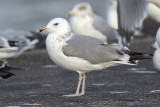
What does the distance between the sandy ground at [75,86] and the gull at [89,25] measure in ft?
5.66

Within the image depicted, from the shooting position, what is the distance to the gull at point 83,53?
4.29 meters

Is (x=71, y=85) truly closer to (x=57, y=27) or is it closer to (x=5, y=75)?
(x=5, y=75)

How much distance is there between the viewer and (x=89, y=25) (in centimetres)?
931

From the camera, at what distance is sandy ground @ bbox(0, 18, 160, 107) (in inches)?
155

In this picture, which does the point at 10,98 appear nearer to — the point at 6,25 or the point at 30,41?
the point at 30,41

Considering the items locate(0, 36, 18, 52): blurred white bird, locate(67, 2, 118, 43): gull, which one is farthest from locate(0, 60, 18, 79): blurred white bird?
locate(67, 2, 118, 43): gull

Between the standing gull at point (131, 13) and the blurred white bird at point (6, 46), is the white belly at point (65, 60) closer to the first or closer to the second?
the blurred white bird at point (6, 46)

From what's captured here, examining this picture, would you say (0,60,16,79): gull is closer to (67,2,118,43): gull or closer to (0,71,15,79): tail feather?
(0,71,15,79): tail feather

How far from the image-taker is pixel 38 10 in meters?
23.3

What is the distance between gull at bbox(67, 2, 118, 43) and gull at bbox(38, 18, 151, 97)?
4.68m

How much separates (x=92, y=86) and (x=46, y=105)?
1350 millimetres

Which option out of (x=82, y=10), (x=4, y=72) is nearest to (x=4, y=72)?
(x=4, y=72)

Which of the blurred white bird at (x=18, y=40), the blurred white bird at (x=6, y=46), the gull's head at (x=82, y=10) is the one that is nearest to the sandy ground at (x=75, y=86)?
the blurred white bird at (x=18, y=40)

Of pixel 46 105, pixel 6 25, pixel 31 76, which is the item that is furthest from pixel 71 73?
pixel 6 25
